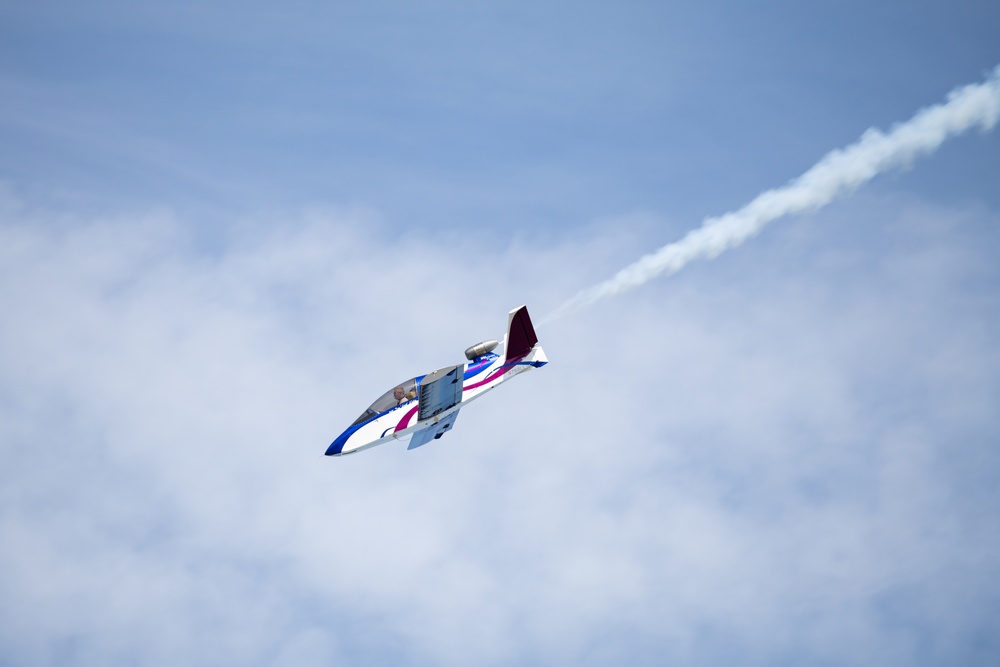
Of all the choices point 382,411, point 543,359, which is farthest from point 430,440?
point 543,359

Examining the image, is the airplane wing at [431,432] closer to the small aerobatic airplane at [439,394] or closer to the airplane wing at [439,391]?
the small aerobatic airplane at [439,394]

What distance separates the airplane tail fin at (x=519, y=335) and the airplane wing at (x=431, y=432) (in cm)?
353

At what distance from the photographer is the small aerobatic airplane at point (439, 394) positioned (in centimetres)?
3841

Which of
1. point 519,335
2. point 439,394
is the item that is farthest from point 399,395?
point 519,335

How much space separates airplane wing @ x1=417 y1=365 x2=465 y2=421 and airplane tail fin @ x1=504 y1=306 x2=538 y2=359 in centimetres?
312

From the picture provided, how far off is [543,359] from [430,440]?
592 cm

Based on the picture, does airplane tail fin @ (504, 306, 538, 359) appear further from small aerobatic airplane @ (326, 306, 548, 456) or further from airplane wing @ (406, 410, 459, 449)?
airplane wing @ (406, 410, 459, 449)

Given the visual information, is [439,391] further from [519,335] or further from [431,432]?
[519,335]

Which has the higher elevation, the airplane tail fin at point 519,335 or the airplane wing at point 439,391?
the airplane tail fin at point 519,335

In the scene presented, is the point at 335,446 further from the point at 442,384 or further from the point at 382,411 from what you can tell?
the point at 442,384

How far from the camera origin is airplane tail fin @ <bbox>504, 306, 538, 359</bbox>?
1594 inches

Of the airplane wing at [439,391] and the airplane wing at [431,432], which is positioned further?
the airplane wing at [431,432]

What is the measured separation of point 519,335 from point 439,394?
183 inches

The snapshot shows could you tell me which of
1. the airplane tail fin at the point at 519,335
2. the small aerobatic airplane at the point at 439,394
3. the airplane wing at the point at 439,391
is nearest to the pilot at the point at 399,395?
the small aerobatic airplane at the point at 439,394
